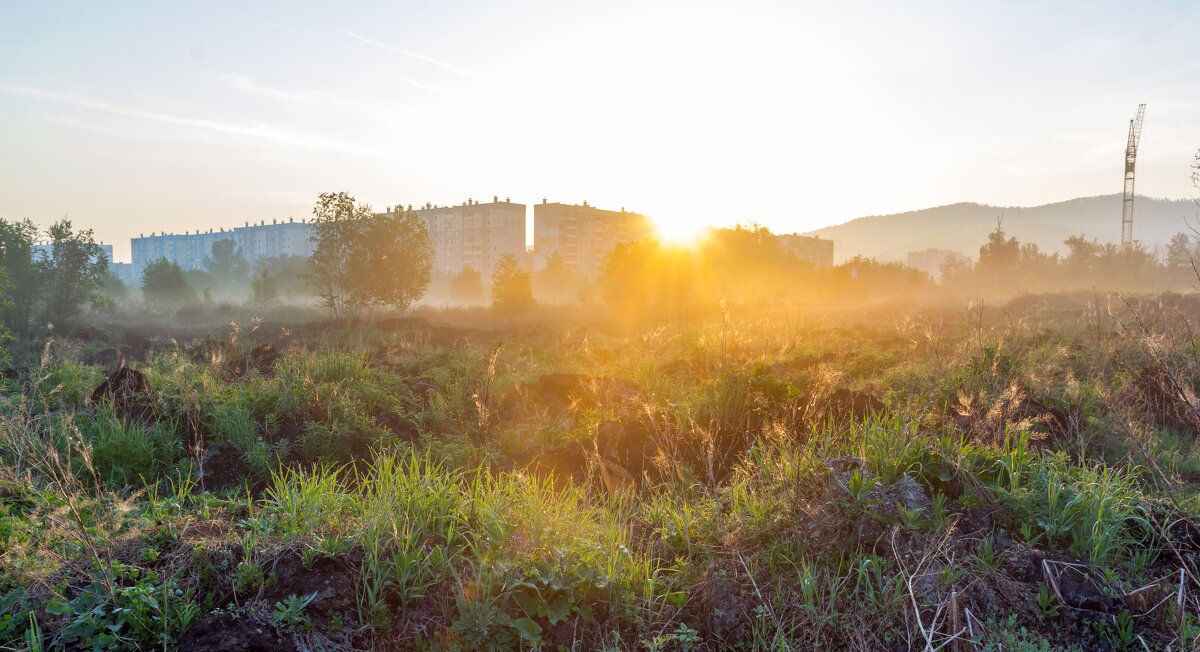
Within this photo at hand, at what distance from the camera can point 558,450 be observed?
226 inches

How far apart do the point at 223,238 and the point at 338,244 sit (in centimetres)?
11448

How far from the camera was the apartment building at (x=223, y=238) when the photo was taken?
412 feet

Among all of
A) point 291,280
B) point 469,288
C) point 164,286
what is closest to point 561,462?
point 164,286

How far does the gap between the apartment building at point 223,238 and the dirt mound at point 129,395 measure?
12093 centimetres

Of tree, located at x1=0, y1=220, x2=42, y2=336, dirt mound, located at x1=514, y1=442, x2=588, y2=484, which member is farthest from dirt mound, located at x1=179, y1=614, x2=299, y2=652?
tree, located at x1=0, y1=220, x2=42, y2=336

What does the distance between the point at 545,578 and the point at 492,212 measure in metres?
93.0

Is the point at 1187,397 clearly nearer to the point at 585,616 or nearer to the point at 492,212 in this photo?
the point at 585,616

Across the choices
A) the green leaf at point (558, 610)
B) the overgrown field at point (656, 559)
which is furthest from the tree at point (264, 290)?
the green leaf at point (558, 610)

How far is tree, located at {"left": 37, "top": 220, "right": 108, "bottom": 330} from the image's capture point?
22672mm

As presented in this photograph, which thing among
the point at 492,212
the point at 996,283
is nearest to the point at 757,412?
the point at 996,283

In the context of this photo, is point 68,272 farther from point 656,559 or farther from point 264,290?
point 656,559

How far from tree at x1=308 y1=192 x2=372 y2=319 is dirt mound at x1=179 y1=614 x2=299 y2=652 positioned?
27398 mm

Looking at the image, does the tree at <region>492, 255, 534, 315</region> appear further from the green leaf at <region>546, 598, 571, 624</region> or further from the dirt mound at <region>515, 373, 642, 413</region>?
the green leaf at <region>546, 598, 571, 624</region>

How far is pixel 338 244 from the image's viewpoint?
28.1m
